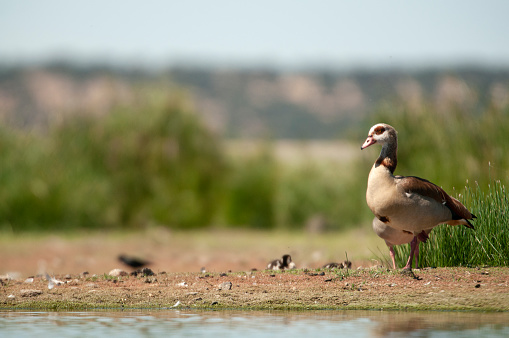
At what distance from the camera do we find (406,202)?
7.96m

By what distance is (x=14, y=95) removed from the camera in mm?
125938

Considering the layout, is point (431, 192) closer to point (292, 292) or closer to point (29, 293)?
point (292, 292)

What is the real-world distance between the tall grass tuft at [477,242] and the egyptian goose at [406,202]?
64cm

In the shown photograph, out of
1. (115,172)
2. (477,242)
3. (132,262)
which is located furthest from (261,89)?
(477,242)

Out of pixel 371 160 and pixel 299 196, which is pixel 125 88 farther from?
pixel 371 160

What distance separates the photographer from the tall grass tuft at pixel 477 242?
8.96 metres

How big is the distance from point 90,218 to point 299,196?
5.31 m

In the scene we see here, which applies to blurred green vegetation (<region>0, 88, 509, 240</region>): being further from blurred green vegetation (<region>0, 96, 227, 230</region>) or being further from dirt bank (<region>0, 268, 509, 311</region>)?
dirt bank (<region>0, 268, 509, 311</region>)

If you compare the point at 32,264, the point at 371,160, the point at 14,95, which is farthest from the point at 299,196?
the point at 14,95

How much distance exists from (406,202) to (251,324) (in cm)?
211

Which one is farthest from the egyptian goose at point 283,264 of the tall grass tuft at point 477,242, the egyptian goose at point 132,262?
the egyptian goose at point 132,262

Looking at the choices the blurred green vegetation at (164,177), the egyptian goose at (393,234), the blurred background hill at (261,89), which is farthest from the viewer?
the blurred background hill at (261,89)

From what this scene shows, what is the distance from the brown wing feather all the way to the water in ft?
4.03

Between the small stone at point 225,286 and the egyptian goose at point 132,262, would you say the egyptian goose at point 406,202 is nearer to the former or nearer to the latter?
the small stone at point 225,286
